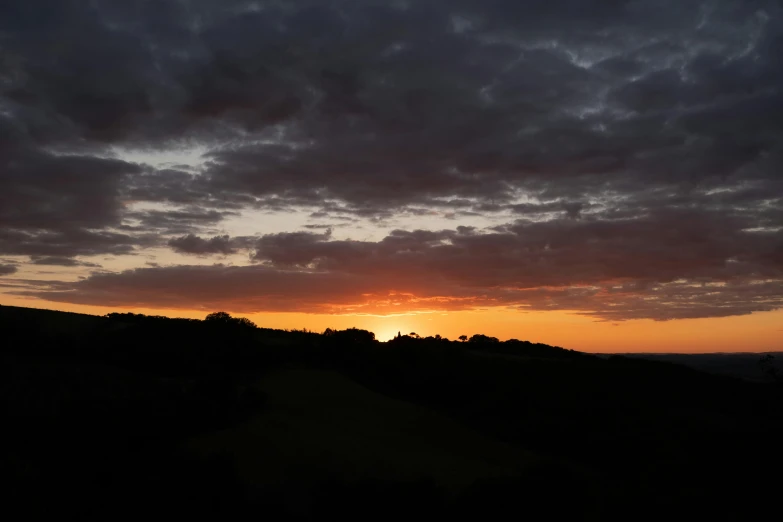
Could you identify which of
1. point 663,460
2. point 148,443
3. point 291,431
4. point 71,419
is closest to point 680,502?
point 663,460

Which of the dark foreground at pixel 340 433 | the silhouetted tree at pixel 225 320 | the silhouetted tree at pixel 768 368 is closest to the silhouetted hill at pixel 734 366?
the silhouetted tree at pixel 768 368

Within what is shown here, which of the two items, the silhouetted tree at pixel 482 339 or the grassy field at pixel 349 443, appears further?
the silhouetted tree at pixel 482 339

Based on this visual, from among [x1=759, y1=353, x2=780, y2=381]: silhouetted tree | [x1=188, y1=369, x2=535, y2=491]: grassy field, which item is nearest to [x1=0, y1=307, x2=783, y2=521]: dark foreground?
[x1=188, y1=369, x2=535, y2=491]: grassy field

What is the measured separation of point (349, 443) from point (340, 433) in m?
0.74

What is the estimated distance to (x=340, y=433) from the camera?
48.2ft

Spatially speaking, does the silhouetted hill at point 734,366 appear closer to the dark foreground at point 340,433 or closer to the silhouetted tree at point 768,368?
the silhouetted tree at point 768,368

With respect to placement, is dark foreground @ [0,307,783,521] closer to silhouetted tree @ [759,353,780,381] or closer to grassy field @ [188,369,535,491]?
grassy field @ [188,369,535,491]

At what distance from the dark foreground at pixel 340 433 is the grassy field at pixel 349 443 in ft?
0.21

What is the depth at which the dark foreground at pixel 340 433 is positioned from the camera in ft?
34.1

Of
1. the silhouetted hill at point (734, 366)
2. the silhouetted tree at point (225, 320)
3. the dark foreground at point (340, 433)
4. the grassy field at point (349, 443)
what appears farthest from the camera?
the silhouetted hill at point (734, 366)

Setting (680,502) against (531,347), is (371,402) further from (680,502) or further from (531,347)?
(531,347)

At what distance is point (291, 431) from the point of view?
560 inches

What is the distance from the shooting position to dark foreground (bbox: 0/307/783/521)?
409 inches

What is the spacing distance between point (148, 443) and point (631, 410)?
48.5 ft
